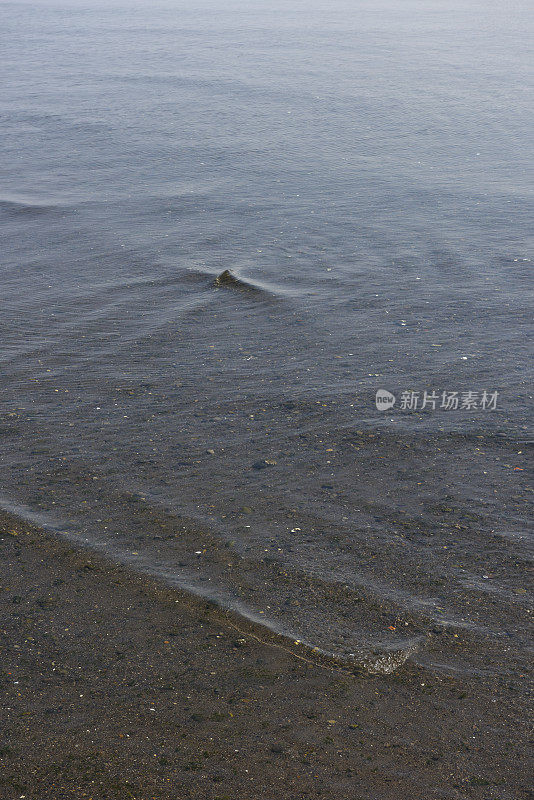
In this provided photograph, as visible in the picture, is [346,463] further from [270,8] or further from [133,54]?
[270,8]

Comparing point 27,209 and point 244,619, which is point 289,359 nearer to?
point 244,619

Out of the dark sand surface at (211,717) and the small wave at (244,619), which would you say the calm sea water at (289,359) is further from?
the dark sand surface at (211,717)

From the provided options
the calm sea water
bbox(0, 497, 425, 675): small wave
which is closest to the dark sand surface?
bbox(0, 497, 425, 675): small wave

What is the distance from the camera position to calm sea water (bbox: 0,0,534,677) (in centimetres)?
438

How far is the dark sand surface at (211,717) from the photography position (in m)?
3.13

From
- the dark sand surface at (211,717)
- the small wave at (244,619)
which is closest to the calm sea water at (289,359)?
the small wave at (244,619)

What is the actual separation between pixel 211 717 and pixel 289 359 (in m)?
3.92

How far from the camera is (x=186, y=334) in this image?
7316 millimetres

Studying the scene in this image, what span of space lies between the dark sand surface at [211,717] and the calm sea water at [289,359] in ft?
0.85

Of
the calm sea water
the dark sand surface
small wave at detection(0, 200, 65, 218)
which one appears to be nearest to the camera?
the dark sand surface

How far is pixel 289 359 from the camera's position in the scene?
22.4ft

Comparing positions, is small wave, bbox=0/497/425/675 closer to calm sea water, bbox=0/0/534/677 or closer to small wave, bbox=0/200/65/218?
calm sea water, bbox=0/0/534/677

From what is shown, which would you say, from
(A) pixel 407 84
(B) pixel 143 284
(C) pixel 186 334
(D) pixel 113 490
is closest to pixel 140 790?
(D) pixel 113 490

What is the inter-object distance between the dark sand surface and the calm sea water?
0.85 feet
